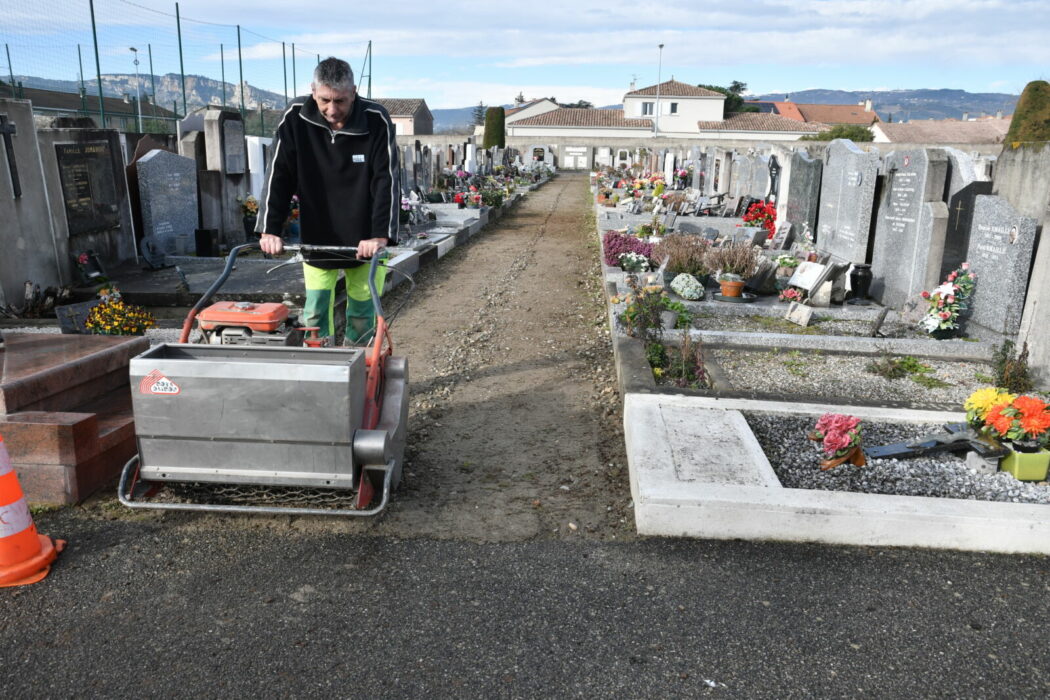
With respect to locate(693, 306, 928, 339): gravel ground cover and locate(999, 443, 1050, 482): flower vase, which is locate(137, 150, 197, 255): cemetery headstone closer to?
locate(693, 306, 928, 339): gravel ground cover

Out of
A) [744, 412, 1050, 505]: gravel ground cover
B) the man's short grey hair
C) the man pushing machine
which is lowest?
[744, 412, 1050, 505]: gravel ground cover

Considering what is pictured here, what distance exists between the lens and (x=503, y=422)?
5.02 meters

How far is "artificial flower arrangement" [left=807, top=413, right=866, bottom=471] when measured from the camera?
12.9 ft

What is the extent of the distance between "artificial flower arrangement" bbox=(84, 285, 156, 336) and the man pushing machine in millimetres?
2318

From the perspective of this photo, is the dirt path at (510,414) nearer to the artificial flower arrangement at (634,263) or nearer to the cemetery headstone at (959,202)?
the artificial flower arrangement at (634,263)

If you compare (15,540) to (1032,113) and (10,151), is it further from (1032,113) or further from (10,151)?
(1032,113)

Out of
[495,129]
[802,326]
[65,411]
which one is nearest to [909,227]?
[802,326]

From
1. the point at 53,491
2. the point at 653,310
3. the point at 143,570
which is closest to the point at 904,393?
the point at 653,310

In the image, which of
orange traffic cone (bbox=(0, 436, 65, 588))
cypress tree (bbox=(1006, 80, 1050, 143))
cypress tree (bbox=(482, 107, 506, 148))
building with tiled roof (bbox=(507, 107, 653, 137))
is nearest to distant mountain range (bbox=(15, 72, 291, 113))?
orange traffic cone (bbox=(0, 436, 65, 588))

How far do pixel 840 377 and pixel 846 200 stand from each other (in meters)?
4.30

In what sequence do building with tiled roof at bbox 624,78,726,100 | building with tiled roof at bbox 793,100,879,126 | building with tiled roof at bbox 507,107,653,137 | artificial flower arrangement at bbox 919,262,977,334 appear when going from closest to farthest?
1. artificial flower arrangement at bbox 919,262,977,334
2. building with tiled roof at bbox 507,107,653,137
3. building with tiled roof at bbox 624,78,726,100
4. building with tiled roof at bbox 793,100,879,126

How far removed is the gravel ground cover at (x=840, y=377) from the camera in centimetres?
550

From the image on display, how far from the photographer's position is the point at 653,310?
6.61 meters

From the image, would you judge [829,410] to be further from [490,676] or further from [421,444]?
[490,676]
